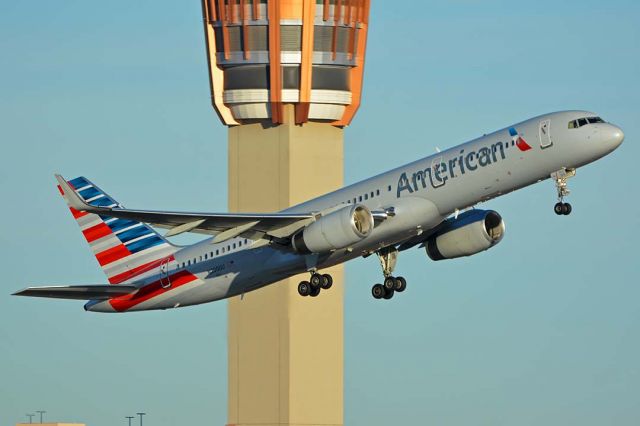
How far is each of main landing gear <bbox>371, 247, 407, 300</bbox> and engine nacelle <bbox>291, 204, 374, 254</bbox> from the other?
7753mm

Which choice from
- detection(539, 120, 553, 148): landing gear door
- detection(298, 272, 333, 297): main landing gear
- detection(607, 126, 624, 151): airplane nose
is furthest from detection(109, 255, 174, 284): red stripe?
detection(607, 126, 624, 151): airplane nose

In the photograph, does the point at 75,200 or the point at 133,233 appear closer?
the point at 75,200

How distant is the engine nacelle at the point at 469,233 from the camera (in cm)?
9650

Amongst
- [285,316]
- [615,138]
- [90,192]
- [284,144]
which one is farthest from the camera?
[284,144]

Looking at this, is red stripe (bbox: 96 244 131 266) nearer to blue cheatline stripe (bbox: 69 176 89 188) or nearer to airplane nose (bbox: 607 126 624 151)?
blue cheatline stripe (bbox: 69 176 89 188)

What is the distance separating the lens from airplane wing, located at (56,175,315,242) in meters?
90.5

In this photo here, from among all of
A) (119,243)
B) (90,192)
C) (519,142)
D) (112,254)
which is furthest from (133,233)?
(519,142)

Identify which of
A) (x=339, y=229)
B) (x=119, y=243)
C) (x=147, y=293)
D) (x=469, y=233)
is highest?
(x=119, y=243)

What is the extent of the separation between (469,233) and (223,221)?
41.5 ft

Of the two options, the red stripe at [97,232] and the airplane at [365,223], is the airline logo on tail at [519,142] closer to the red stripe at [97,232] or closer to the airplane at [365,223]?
the airplane at [365,223]

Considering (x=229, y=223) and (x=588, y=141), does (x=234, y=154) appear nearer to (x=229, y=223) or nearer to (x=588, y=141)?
(x=229, y=223)

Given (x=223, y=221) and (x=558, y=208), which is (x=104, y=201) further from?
(x=558, y=208)

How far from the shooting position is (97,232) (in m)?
108

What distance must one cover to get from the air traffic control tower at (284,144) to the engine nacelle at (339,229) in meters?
40.7
